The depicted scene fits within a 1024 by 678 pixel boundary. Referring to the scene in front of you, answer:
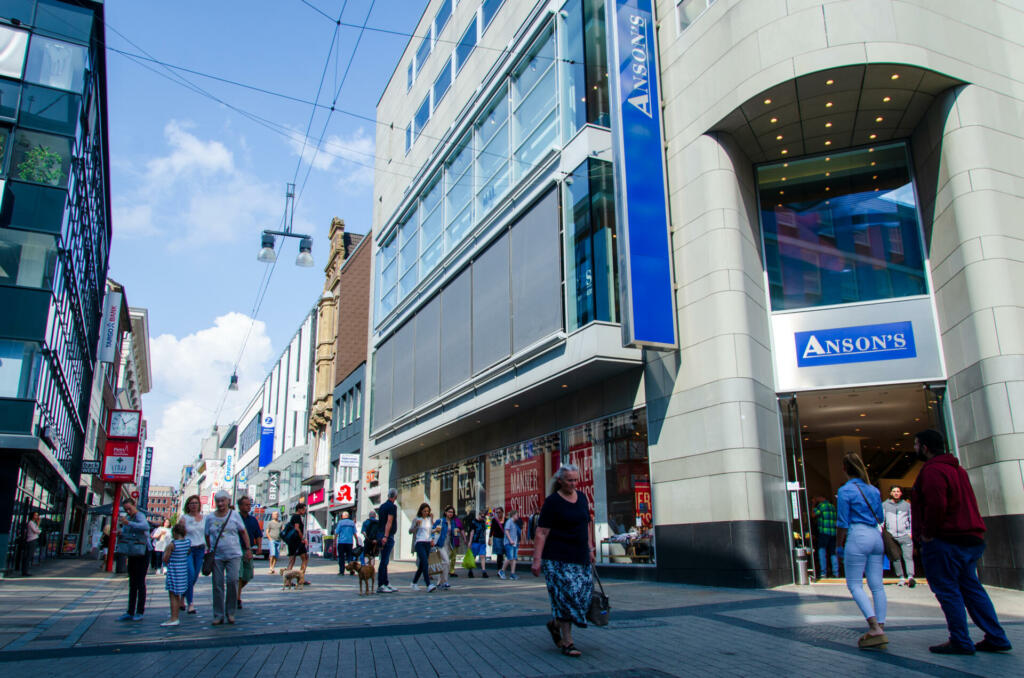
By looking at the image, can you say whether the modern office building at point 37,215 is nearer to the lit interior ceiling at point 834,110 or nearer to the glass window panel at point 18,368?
the glass window panel at point 18,368

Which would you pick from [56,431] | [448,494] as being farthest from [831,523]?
[56,431]

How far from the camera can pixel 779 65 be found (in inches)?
571

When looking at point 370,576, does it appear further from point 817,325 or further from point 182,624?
point 817,325

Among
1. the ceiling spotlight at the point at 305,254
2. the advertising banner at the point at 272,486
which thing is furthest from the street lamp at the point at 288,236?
the advertising banner at the point at 272,486

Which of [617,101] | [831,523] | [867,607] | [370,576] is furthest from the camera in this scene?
[617,101]

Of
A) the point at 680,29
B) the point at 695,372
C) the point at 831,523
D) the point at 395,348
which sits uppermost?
the point at 680,29

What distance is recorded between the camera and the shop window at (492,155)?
2186 centimetres

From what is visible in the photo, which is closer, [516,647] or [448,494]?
[516,647]

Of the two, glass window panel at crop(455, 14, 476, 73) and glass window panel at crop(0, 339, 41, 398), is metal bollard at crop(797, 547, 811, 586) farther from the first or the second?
glass window panel at crop(0, 339, 41, 398)

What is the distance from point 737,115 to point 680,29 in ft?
10.5

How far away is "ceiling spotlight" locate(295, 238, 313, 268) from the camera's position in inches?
784

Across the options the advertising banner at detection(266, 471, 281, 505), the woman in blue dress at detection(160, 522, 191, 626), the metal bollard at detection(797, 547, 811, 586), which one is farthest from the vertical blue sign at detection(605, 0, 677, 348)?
the advertising banner at detection(266, 471, 281, 505)

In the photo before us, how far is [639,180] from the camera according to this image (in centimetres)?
1630

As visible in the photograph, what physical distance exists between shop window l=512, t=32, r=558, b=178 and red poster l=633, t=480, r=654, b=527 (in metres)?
8.29
